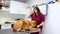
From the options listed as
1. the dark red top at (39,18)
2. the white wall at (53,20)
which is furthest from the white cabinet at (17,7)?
the white wall at (53,20)

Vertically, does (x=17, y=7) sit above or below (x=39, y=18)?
above

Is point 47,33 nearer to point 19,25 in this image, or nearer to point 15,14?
point 19,25

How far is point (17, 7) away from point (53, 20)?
1823 mm

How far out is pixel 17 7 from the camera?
181 inches

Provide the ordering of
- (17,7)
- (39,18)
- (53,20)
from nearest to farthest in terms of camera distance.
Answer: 1. (53,20)
2. (39,18)
3. (17,7)

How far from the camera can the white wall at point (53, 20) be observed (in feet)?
9.64

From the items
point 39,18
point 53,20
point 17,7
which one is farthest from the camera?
point 17,7

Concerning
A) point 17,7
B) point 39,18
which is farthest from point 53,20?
point 17,7

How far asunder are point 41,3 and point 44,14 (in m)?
0.35

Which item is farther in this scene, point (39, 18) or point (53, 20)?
point (39, 18)

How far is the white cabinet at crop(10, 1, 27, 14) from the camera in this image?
4.52 metres

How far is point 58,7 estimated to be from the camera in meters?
2.93

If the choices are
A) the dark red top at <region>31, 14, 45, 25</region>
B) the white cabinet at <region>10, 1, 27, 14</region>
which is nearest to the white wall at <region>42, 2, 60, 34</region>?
the dark red top at <region>31, 14, 45, 25</region>

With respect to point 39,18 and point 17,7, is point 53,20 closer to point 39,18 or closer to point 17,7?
point 39,18
